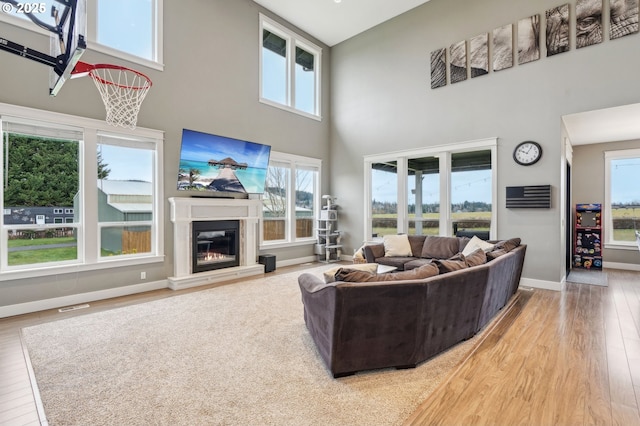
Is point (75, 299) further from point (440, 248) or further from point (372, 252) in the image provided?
point (440, 248)

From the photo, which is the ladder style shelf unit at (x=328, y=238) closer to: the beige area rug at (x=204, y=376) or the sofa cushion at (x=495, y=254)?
the beige area rug at (x=204, y=376)

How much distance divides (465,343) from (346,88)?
6732 mm

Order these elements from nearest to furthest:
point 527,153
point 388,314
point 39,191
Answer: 1. point 388,314
2. point 39,191
3. point 527,153

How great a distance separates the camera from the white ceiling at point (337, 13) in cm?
649

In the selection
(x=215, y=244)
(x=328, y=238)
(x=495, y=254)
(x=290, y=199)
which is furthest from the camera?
(x=328, y=238)

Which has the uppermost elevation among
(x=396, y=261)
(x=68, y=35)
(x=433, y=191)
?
(x=68, y=35)

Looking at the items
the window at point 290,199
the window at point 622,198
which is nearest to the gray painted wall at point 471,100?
the window at point 290,199

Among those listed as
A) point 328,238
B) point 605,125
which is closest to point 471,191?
point 605,125

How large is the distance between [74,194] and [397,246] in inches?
205

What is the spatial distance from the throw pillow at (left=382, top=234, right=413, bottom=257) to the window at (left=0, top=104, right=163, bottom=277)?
4.02m

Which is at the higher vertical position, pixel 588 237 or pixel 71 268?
pixel 588 237

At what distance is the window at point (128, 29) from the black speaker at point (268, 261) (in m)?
3.94

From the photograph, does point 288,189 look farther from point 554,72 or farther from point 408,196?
point 554,72

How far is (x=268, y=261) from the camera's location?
21.1 ft
